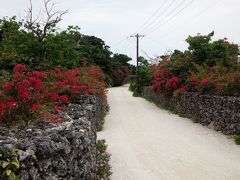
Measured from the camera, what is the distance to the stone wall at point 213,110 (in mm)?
13100

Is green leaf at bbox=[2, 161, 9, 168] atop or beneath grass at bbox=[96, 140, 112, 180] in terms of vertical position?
atop

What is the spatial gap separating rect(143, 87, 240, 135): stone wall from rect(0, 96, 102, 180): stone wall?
23.5ft

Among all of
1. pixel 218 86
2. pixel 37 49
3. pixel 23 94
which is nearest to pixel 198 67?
pixel 218 86

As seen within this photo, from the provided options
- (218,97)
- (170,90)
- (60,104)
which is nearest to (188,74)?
(170,90)

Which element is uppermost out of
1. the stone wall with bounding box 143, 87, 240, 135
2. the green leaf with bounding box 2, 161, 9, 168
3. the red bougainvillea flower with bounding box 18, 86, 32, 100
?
the red bougainvillea flower with bounding box 18, 86, 32, 100

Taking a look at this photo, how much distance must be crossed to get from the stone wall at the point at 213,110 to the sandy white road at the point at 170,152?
0.43 meters

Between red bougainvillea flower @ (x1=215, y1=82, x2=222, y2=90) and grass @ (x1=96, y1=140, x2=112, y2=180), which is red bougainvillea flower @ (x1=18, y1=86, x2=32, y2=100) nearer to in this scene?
grass @ (x1=96, y1=140, x2=112, y2=180)

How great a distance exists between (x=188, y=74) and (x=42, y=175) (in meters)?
18.1

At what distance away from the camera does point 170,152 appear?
34.9 feet

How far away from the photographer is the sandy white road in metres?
8.45

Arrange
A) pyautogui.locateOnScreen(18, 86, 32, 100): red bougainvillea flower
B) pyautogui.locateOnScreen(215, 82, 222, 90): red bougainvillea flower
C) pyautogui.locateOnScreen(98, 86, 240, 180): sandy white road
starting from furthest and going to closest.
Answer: pyautogui.locateOnScreen(215, 82, 222, 90): red bougainvillea flower < pyautogui.locateOnScreen(98, 86, 240, 180): sandy white road < pyautogui.locateOnScreen(18, 86, 32, 100): red bougainvillea flower

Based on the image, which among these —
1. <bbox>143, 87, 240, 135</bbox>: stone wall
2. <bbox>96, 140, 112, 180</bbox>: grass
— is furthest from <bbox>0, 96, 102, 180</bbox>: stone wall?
<bbox>143, 87, 240, 135</bbox>: stone wall

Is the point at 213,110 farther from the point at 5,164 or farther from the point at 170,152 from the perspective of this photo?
the point at 5,164

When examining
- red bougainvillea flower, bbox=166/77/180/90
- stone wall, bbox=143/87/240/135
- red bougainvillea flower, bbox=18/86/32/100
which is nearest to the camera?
red bougainvillea flower, bbox=18/86/32/100
